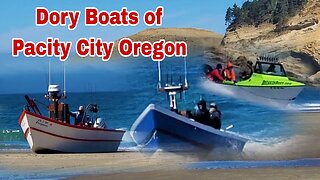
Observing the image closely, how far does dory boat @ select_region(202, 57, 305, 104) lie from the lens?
1515 centimetres

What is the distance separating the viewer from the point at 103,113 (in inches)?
624

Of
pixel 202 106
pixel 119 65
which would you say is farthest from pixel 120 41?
pixel 202 106

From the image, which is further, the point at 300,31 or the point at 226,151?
the point at 300,31

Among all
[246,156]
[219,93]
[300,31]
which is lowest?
[246,156]

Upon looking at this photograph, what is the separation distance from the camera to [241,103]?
15438 millimetres

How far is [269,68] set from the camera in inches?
600

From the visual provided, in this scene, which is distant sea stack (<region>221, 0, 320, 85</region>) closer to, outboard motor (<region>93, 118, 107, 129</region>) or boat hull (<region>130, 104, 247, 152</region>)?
boat hull (<region>130, 104, 247, 152</region>)

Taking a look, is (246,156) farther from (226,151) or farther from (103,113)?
(103,113)

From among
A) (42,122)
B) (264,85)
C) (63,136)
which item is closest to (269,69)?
(264,85)

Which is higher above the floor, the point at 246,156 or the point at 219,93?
the point at 219,93

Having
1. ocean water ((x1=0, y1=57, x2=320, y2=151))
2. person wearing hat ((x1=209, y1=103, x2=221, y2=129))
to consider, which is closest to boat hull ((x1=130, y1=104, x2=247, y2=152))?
person wearing hat ((x1=209, y1=103, x2=221, y2=129))

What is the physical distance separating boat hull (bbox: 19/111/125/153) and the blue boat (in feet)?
2.63

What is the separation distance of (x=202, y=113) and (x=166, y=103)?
0.59 metres

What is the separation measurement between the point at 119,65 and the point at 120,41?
20.5 inches
